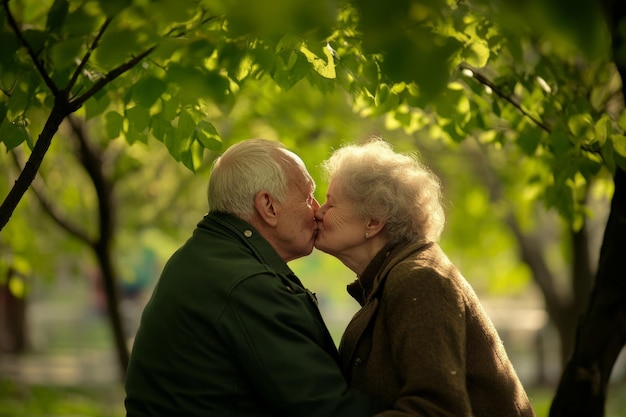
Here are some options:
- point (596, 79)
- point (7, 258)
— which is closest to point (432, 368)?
point (596, 79)

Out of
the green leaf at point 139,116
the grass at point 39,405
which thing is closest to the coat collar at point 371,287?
the green leaf at point 139,116

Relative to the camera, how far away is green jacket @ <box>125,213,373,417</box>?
3.49 m

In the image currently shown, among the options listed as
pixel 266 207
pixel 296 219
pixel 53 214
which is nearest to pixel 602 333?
pixel 296 219

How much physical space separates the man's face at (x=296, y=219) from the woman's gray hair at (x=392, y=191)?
0.16 m

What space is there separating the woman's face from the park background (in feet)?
1.67

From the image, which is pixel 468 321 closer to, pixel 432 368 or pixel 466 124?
pixel 432 368

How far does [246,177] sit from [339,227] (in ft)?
1.53

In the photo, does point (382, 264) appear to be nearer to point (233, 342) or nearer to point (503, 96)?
point (233, 342)

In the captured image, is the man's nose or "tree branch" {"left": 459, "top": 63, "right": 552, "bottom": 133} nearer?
the man's nose

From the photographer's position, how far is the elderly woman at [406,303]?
340 centimetres

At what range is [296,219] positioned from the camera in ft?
13.4

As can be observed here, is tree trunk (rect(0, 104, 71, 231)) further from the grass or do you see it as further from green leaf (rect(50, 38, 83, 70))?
the grass

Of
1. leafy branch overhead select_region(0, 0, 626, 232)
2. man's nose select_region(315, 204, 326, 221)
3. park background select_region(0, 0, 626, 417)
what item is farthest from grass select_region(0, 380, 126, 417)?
man's nose select_region(315, 204, 326, 221)

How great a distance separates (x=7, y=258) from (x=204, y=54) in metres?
7.75
